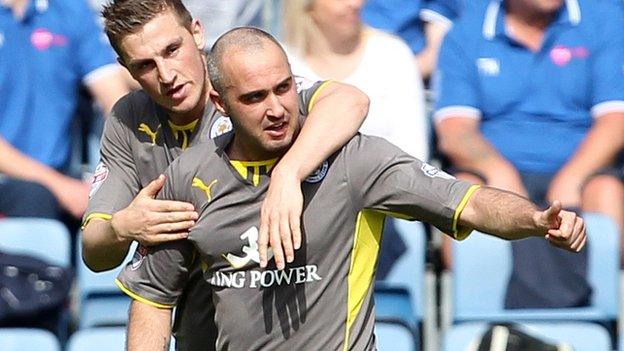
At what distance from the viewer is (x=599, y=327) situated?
509cm

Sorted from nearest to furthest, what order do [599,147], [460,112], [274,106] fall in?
1. [274,106]
2. [599,147]
3. [460,112]

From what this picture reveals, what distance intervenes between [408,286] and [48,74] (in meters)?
1.96

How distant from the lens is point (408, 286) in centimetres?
552

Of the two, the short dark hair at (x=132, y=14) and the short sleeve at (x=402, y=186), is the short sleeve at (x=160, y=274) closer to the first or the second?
the short sleeve at (x=402, y=186)

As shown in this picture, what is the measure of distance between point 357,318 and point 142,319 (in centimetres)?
57

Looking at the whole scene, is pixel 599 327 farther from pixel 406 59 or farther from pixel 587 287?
pixel 406 59

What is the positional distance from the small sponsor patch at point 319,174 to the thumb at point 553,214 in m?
0.67

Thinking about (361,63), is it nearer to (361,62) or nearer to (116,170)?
(361,62)


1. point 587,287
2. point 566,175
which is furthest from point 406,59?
point 587,287

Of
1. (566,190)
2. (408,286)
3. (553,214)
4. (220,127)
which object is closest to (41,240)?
(408,286)

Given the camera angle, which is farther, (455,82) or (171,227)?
(455,82)

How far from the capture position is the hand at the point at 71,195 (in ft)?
19.5

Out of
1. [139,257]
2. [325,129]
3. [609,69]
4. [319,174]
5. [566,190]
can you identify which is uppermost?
[609,69]

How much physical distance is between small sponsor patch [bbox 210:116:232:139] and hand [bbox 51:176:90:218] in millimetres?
2228
